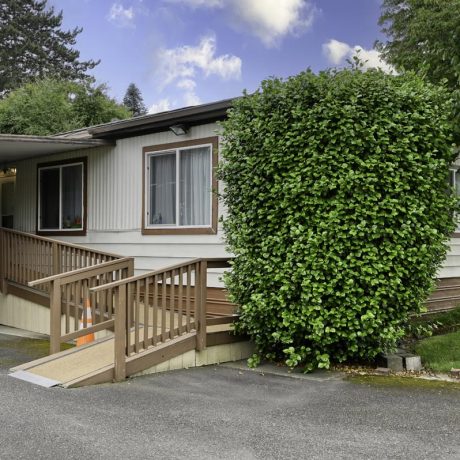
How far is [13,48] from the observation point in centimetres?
4016

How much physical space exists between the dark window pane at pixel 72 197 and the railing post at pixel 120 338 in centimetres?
526

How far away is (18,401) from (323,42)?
65.8 feet

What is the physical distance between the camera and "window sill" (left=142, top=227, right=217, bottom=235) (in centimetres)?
863

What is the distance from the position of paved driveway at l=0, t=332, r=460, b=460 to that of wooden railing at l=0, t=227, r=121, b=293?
2868 mm

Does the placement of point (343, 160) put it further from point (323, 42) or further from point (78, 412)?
point (323, 42)

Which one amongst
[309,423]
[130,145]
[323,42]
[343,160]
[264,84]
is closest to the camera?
[309,423]

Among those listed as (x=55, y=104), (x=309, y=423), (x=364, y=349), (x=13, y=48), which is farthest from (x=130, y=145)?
(x=13, y=48)

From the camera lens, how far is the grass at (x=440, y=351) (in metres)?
6.55

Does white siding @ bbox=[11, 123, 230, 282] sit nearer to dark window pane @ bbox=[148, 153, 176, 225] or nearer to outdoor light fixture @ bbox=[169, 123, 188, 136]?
outdoor light fixture @ bbox=[169, 123, 188, 136]

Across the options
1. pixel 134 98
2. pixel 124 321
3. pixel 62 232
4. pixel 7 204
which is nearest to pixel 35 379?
pixel 124 321

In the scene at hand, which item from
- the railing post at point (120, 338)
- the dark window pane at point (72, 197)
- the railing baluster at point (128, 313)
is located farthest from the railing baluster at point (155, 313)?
the dark window pane at point (72, 197)

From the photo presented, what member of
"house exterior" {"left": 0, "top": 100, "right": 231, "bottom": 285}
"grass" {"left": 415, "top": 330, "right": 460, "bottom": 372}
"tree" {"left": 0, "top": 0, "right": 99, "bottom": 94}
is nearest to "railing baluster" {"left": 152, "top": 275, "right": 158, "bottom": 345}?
"house exterior" {"left": 0, "top": 100, "right": 231, "bottom": 285}

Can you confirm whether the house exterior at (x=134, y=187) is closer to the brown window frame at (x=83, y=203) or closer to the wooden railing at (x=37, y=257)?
the brown window frame at (x=83, y=203)

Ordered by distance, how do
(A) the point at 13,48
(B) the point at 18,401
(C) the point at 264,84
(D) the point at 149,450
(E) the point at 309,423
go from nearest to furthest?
(D) the point at 149,450 → (E) the point at 309,423 → (B) the point at 18,401 → (C) the point at 264,84 → (A) the point at 13,48
